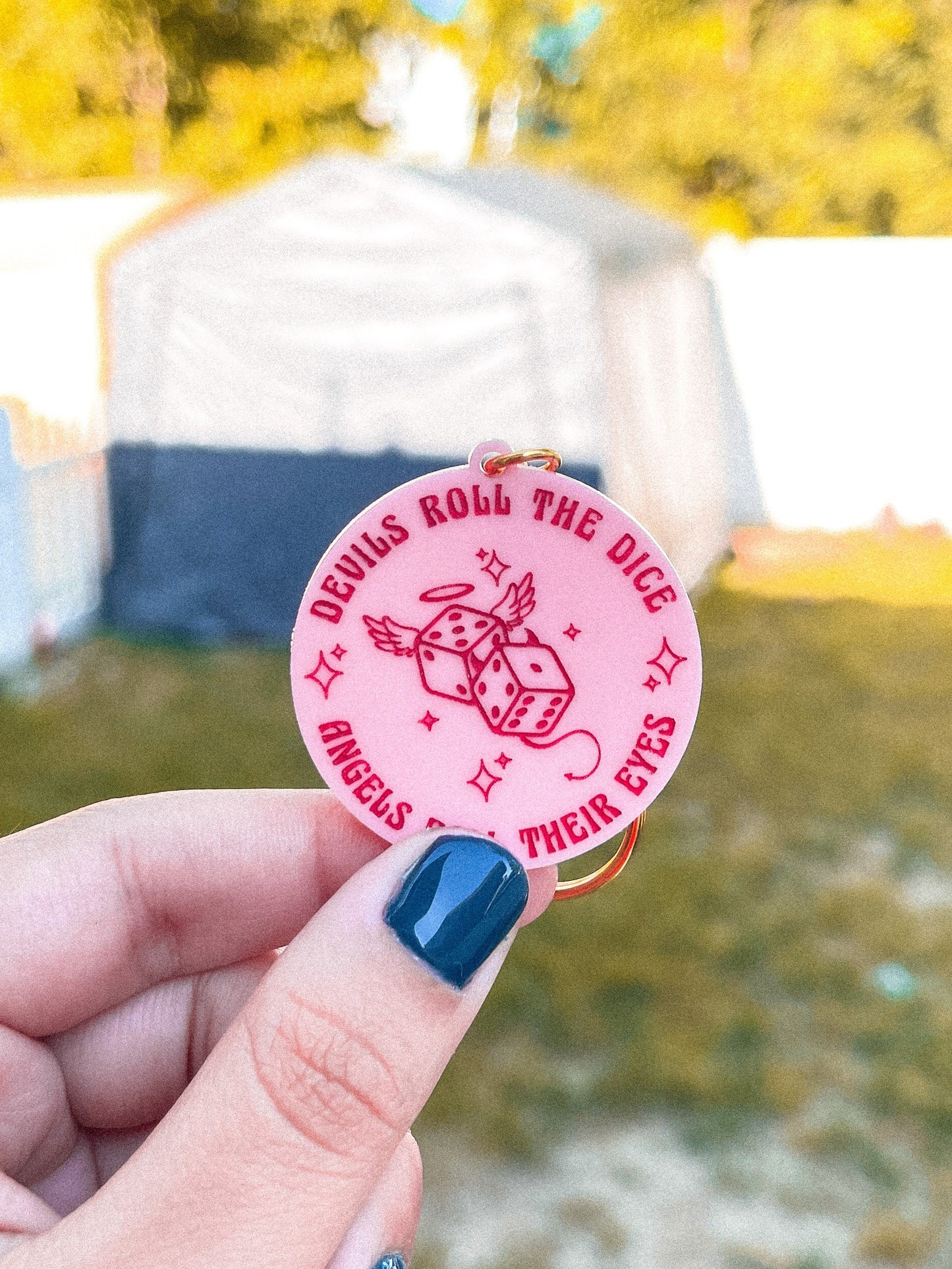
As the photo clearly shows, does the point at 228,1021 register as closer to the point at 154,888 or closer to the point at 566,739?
the point at 154,888

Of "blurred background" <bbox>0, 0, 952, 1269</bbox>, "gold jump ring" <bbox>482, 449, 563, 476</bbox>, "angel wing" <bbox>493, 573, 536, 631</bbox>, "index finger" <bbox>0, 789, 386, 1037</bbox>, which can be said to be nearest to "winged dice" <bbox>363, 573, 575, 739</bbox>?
"angel wing" <bbox>493, 573, 536, 631</bbox>

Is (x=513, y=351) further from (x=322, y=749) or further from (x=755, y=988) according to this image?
(x=322, y=749)

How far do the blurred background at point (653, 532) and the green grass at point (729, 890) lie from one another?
15 millimetres

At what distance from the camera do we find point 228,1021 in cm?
140

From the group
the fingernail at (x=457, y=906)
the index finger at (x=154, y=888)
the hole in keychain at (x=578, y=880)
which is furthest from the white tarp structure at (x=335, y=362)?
the fingernail at (x=457, y=906)

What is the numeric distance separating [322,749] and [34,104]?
580 inches

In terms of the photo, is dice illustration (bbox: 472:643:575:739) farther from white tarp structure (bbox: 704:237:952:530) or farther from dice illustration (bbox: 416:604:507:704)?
white tarp structure (bbox: 704:237:952:530)

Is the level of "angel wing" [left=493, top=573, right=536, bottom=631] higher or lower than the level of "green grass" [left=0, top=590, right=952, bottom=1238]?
higher

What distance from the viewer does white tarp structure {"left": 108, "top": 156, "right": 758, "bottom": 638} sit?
566 cm

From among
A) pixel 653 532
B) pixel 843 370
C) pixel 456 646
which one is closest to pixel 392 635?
pixel 456 646

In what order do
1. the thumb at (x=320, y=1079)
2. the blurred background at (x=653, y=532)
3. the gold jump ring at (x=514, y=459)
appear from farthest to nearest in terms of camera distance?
the blurred background at (x=653, y=532) → the gold jump ring at (x=514, y=459) → the thumb at (x=320, y=1079)

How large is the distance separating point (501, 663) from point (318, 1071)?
41 cm

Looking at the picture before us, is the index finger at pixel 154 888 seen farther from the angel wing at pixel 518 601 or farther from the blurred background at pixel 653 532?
the blurred background at pixel 653 532

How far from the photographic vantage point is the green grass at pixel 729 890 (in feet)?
9.14
